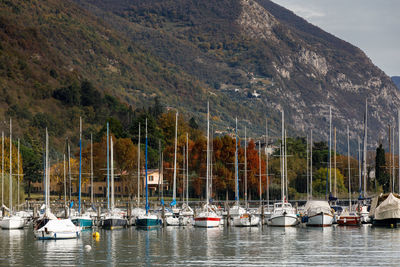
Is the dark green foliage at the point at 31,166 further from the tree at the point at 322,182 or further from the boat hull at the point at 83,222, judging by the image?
the boat hull at the point at 83,222

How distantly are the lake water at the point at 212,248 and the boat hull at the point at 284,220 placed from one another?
231 cm

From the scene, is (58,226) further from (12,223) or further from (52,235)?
(12,223)

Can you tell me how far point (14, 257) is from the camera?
204 ft

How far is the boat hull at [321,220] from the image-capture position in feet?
307

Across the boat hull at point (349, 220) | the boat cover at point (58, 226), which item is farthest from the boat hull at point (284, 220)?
the boat cover at point (58, 226)

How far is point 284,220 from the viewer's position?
93688 millimetres

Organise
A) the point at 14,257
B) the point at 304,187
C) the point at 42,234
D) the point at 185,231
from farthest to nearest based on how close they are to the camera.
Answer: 1. the point at 304,187
2. the point at 185,231
3. the point at 42,234
4. the point at 14,257

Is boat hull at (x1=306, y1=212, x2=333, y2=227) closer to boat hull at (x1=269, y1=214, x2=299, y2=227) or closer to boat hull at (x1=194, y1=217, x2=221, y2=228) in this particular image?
boat hull at (x1=269, y1=214, x2=299, y2=227)

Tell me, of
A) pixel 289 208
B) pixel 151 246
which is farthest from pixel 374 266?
pixel 289 208

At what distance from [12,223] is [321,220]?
125ft

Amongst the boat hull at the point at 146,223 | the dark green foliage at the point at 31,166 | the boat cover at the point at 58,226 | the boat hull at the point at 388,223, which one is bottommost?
the boat hull at the point at 388,223

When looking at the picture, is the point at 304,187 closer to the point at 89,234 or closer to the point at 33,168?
the point at 33,168

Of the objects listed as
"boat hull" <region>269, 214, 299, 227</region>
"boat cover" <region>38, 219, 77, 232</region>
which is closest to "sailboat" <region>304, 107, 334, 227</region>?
"boat hull" <region>269, 214, 299, 227</region>

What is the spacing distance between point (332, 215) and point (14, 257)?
4605 centimetres
